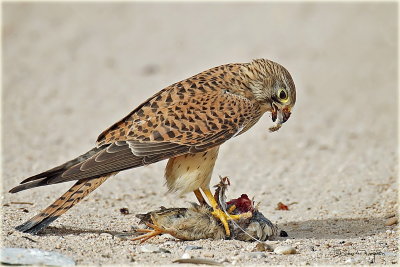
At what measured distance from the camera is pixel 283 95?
21.4 ft

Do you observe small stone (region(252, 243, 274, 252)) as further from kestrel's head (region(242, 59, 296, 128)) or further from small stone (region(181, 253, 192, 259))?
kestrel's head (region(242, 59, 296, 128))

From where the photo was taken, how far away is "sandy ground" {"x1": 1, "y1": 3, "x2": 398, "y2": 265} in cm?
603

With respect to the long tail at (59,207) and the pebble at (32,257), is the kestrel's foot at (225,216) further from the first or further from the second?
the pebble at (32,257)

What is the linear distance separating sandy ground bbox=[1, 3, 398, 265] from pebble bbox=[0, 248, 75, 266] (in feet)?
0.57

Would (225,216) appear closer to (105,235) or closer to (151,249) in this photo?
(151,249)

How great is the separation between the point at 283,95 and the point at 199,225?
1483 mm

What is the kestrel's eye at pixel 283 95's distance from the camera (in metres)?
6.49

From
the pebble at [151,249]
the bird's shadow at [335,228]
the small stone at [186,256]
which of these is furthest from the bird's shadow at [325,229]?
the small stone at [186,256]

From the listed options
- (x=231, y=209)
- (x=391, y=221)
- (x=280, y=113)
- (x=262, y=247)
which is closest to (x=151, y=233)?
(x=231, y=209)

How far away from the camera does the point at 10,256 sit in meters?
4.96

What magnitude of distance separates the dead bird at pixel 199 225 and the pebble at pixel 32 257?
2.95 ft

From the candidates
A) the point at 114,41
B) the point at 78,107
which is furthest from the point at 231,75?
the point at 114,41

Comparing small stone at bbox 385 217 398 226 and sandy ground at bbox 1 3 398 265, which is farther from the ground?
sandy ground at bbox 1 3 398 265

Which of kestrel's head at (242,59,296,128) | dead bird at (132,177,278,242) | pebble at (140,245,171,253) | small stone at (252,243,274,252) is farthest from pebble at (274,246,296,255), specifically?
kestrel's head at (242,59,296,128)
